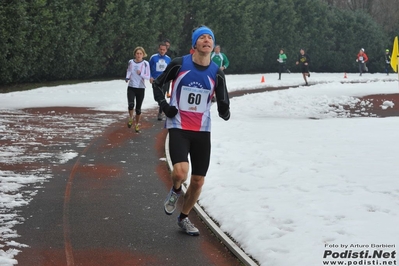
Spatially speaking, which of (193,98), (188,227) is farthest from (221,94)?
(188,227)

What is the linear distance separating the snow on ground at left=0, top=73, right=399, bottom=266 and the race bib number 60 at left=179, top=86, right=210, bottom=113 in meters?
1.42

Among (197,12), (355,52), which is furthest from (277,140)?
(355,52)

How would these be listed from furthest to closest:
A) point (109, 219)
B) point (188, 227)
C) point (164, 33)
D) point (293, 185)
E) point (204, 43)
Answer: point (164, 33), point (293, 185), point (109, 219), point (188, 227), point (204, 43)

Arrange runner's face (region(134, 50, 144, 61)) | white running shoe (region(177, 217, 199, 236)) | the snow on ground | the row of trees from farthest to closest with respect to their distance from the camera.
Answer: the row of trees → runner's face (region(134, 50, 144, 61)) → white running shoe (region(177, 217, 199, 236)) → the snow on ground

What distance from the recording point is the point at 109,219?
816 centimetres

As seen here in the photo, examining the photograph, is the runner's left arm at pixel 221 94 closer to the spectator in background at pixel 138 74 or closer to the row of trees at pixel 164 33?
the spectator in background at pixel 138 74

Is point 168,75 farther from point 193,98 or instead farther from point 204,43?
point 204,43

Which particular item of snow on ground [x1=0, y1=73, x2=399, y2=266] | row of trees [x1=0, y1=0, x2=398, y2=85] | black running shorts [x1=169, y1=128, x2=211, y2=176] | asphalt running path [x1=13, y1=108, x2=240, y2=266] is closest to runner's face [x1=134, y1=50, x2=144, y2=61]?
snow on ground [x1=0, y1=73, x2=399, y2=266]

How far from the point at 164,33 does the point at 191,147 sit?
32562mm

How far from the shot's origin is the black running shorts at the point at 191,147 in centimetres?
721

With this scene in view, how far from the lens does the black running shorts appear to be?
7.21m

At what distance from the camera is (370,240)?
6672mm

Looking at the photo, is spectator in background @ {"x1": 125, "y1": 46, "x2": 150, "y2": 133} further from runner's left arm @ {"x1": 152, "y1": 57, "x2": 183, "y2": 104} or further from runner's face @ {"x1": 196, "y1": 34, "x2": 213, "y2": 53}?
runner's face @ {"x1": 196, "y1": 34, "x2": 213, "y2": 53}

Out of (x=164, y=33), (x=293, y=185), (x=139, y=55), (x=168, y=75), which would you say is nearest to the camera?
(x=168, y=75)
